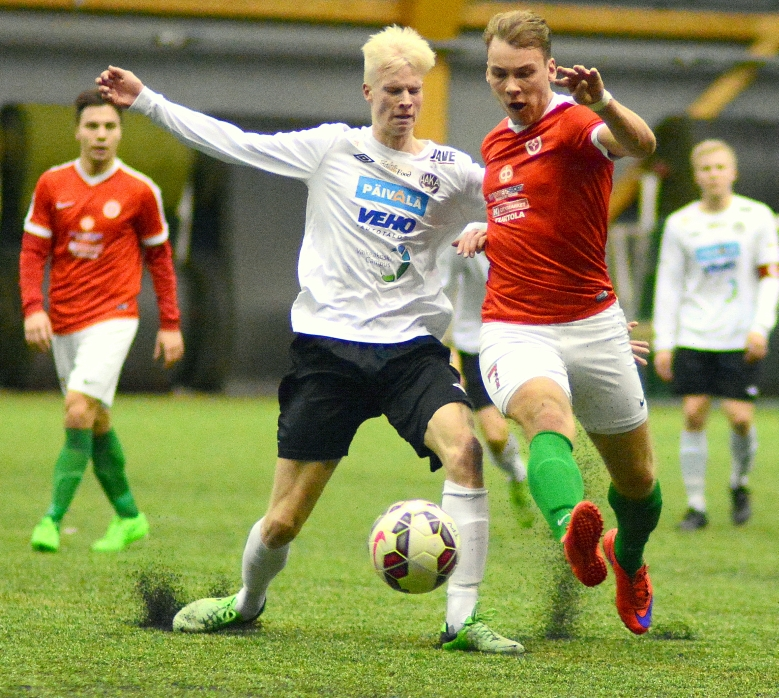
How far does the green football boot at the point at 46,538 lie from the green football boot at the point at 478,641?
95.9 inches

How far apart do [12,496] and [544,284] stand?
4.69m

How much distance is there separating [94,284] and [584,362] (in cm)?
292

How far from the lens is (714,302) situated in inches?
288

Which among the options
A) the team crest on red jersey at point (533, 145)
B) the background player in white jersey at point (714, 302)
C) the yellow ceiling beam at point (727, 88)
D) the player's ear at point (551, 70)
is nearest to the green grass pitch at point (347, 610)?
the background player in white jersey at point (714, 302)

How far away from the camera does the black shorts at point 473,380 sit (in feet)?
22.4

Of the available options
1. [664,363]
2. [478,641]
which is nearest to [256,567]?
[478,641]

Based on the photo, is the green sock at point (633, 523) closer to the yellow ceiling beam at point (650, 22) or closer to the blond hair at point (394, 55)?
the blond hair at point (394, 55)

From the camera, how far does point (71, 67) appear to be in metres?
17.1

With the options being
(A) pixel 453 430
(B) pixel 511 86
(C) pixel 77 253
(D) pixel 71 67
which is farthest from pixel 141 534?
(D) pixel 71 67

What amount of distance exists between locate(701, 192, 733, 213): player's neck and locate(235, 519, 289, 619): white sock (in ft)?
13.5

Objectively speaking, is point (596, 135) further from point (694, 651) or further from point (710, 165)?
point (710, 165)

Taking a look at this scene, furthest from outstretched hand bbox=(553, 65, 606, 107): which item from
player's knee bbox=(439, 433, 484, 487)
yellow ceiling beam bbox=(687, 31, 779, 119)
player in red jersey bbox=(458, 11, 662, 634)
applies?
yellow ceiling beam bbox=(687, 31, 779, 119)

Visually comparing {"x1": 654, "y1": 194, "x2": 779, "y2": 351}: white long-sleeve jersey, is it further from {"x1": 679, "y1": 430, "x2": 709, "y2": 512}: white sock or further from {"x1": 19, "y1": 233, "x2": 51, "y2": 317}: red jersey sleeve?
{"x1": 19, "y1": 233, "x2": 51, "y2": 317}: red jersey sleeve

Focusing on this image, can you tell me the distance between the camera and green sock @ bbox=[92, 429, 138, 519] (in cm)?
621
